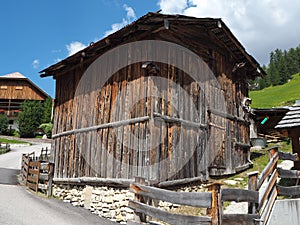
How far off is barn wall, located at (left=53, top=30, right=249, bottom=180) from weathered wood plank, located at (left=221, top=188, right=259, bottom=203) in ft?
11.3

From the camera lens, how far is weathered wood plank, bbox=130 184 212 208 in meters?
5.11

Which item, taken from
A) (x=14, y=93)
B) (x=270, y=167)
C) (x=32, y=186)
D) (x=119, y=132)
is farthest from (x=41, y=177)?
(x=14, y=93)

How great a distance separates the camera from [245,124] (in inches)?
565

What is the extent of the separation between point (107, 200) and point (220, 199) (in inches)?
208

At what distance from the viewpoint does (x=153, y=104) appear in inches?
359

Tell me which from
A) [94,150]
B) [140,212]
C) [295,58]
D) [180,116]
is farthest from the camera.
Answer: [295,58]

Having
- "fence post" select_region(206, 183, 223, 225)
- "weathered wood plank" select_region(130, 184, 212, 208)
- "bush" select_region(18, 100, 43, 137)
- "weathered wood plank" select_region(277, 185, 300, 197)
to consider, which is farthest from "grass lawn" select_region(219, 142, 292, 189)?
"bush" select_region(18, 100, 43, 137)

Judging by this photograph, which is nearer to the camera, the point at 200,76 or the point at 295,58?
the point at 200,76

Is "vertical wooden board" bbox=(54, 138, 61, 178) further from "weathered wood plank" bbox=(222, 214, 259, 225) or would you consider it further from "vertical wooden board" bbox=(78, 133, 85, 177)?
"weathered wood plank" bbox=(222, 214, 259, 225)

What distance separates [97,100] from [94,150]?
180 cm

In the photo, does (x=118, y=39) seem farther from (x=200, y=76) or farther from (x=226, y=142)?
A: (x=226, y=142)

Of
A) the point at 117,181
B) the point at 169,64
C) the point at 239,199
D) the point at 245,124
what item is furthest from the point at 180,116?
the point at 245,124

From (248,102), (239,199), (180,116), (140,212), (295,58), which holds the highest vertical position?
(295,58)

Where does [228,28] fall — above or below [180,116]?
above
